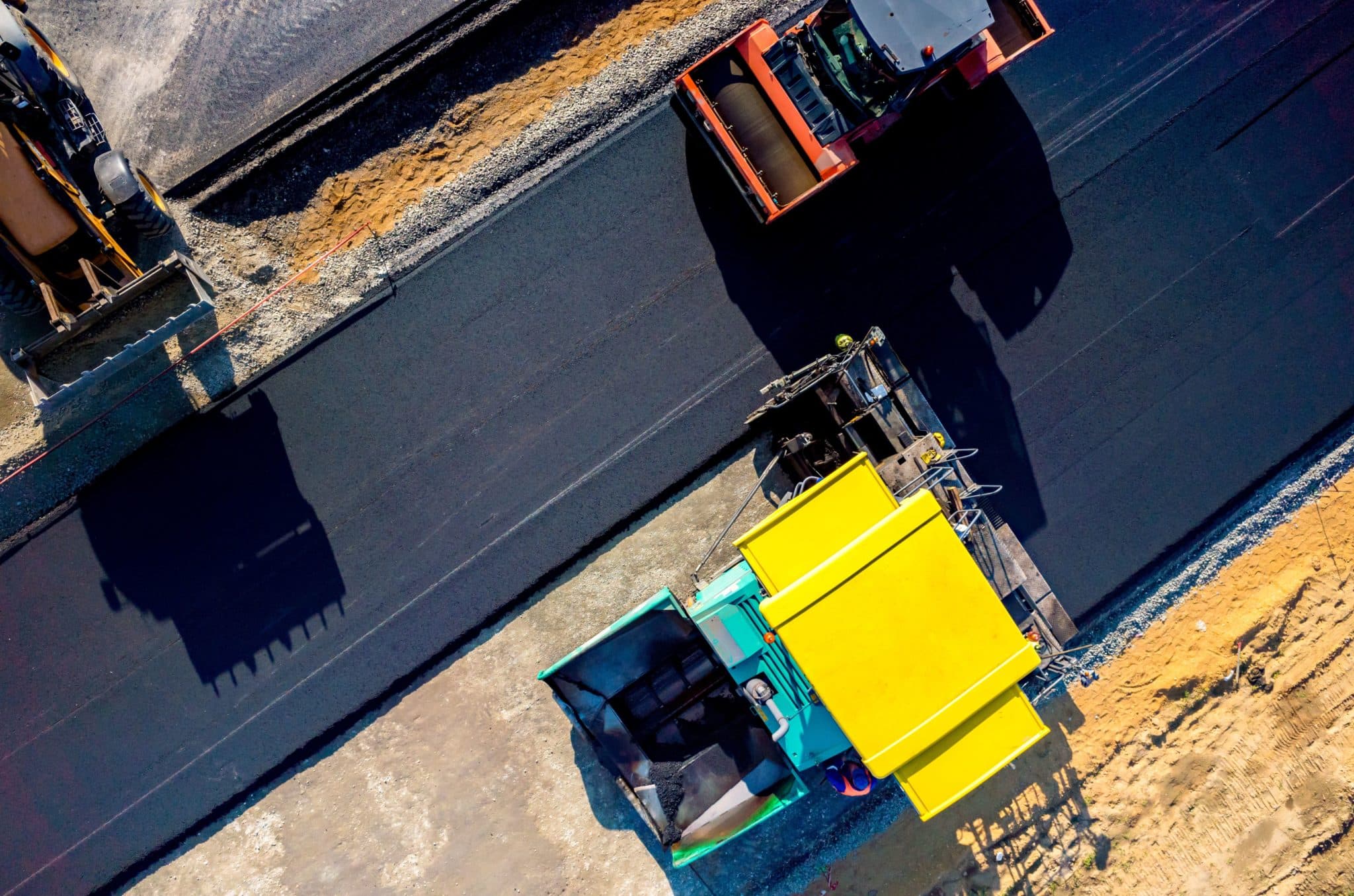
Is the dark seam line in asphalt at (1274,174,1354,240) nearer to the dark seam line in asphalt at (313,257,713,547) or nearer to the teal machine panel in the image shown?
the teal machine panel

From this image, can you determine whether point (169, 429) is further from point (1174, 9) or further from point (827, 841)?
point (1174, 9)

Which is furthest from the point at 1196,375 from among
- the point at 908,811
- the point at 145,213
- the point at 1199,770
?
the point at 145,213

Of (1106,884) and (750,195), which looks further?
(1106,884)

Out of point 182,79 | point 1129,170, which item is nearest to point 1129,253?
point 1129,170

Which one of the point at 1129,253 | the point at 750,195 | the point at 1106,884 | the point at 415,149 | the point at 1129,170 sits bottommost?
the point at 1106,884

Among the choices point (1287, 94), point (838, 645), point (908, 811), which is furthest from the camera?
point (1287, 94)

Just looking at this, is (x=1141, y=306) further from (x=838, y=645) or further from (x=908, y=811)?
(x=908, y=811)

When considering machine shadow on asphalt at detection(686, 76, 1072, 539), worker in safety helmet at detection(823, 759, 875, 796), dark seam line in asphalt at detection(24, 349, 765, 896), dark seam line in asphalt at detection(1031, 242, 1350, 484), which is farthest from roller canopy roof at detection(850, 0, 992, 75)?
worker in safety helmet at detection(823, 759, 875, 796)
